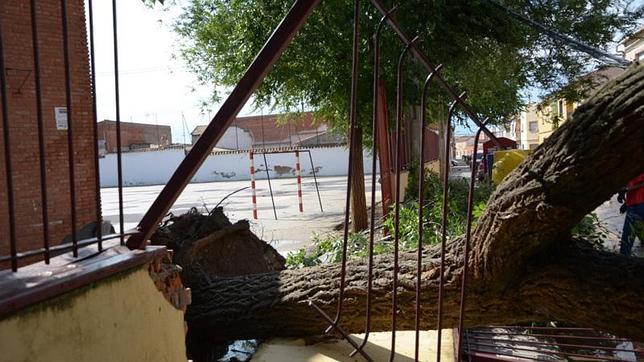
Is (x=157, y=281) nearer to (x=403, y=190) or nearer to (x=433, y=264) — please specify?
(x=433, y=264)

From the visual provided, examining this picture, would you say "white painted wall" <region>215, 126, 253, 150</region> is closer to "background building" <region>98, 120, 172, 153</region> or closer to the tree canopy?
"background building" <region>98, 120, 172, 153</region>

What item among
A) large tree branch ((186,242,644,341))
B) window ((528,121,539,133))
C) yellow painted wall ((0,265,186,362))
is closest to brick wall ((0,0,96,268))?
large tree branch ((186,242,644,341))

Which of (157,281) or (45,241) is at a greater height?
(45,241)

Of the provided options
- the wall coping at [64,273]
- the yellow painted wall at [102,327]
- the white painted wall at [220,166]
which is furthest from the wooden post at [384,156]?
the white painted wall at [220,166]

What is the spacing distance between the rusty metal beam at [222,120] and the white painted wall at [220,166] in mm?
31986

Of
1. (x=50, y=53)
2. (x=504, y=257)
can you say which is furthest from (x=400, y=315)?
(x=50, y=53)

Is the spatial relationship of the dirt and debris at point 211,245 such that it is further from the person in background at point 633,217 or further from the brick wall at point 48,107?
the person in background at point 633,217

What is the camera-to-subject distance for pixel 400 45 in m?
7.67

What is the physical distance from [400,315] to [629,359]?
6.43 feet

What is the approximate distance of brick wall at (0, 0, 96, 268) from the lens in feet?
21.6

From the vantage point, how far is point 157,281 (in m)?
1.98

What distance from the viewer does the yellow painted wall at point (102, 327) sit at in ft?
4.52

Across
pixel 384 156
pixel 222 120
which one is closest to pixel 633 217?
pixel 384 156

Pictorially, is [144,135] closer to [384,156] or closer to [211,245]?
[384,156]
